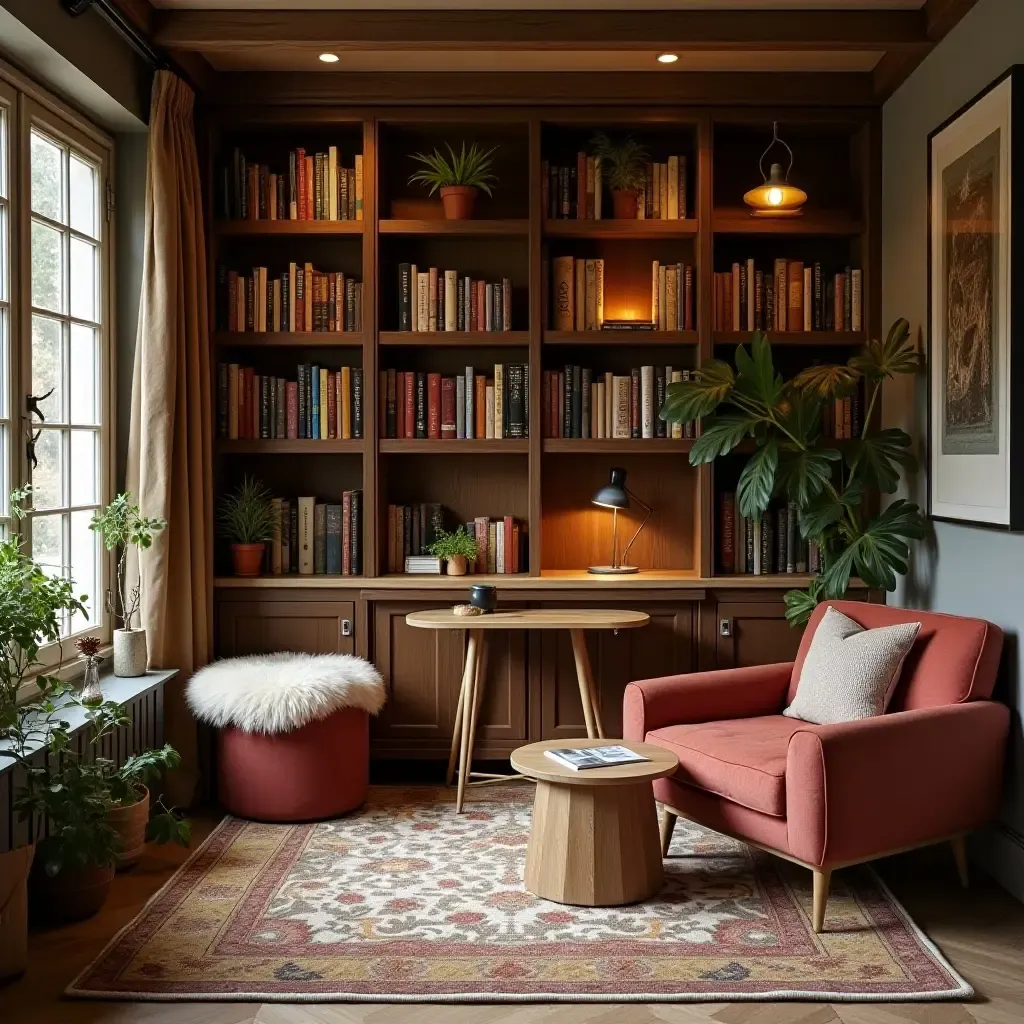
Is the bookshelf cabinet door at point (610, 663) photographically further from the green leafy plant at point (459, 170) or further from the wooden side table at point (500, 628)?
the green leafy plant at point (459, 170)

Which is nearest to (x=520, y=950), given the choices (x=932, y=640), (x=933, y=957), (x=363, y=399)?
(x=933, y=957)

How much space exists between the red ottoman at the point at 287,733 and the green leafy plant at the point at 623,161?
2.20 meters

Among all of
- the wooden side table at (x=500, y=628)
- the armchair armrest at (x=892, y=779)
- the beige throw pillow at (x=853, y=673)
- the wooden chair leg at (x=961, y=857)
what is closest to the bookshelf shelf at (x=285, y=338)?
the wooden side table at (x=500, y=628)

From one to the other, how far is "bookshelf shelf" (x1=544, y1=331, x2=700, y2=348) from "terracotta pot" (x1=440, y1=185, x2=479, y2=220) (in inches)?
23.3

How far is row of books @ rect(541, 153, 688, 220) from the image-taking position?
4.66 metres

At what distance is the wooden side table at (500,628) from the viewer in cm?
416

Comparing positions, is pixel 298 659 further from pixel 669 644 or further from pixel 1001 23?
pixel 1001 23

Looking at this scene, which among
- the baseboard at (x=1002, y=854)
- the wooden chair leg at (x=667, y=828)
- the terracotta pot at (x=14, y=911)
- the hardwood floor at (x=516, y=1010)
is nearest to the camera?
the hardwood floor at (x=516, y=1010)

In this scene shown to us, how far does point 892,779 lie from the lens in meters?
3.14

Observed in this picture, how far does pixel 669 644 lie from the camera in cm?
456

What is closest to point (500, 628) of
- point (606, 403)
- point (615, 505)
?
point (615, 505)

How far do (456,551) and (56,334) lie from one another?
1.70 metres

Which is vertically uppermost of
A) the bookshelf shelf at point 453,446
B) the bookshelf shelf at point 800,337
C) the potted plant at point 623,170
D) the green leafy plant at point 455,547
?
the potted plant at point 623,170

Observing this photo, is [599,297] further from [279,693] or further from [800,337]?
[279,693]
